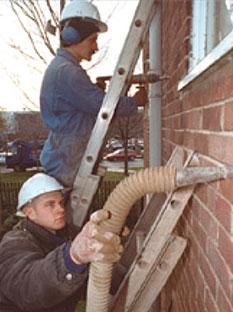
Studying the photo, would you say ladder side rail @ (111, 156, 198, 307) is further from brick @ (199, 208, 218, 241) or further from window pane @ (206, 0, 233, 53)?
window pane @ (206, 0, 233, 53)

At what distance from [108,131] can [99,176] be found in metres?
0.31

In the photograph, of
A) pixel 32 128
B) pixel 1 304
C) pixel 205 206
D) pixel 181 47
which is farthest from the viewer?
pixel 32 128

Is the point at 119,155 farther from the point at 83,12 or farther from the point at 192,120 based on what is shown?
the point at 192,120

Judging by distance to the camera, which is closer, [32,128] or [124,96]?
[124,96]

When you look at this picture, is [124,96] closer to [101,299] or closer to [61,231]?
[61,231]

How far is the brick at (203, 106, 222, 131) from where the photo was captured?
1.42 metres

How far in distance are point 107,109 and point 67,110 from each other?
425mm

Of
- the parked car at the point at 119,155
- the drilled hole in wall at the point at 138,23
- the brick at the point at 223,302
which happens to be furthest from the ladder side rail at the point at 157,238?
the parked car at the point at 119,155

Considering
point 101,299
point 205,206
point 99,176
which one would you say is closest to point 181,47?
point 99,176

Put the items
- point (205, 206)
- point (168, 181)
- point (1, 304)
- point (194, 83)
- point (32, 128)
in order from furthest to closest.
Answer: point (32, 128) < point (1, 304) < point (194, 83) < point (205, 206) < point (168, 181)

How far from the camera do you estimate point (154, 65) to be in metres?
3.55

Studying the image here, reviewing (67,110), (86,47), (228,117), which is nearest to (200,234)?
(228,117)

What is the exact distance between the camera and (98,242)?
5.21 feet

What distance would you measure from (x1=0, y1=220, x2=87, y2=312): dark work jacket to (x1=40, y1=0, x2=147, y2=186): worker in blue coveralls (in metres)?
0.52
